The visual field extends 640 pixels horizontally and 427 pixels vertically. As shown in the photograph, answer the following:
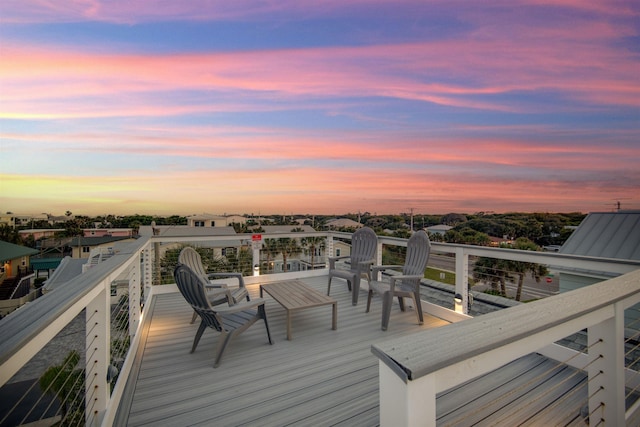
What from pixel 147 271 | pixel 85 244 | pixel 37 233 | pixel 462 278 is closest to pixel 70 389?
pixel 462 278

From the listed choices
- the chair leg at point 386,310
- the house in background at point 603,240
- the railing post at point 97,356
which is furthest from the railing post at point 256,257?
the house in background at point 603,240

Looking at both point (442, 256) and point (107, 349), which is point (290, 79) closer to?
point (442, 256)

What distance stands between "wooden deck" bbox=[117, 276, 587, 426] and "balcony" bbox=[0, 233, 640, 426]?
13 millimetres

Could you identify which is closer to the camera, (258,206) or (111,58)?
(111,58)

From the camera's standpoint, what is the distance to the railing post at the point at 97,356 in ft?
5.65

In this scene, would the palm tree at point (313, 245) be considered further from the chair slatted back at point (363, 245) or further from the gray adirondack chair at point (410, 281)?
the gray adirondack chair at point (410, 281)

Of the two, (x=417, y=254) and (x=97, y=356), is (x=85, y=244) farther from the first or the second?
(x=97, y=356)

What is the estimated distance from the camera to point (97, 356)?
68.5 inches

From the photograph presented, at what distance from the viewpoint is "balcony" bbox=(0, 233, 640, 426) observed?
80 cm

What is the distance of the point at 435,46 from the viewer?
6.54 m

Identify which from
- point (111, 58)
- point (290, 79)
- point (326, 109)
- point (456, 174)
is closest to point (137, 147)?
point (111, 58)

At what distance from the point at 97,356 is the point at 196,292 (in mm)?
1197

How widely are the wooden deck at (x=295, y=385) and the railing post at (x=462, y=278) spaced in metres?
0.78

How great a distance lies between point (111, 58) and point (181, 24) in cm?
157
